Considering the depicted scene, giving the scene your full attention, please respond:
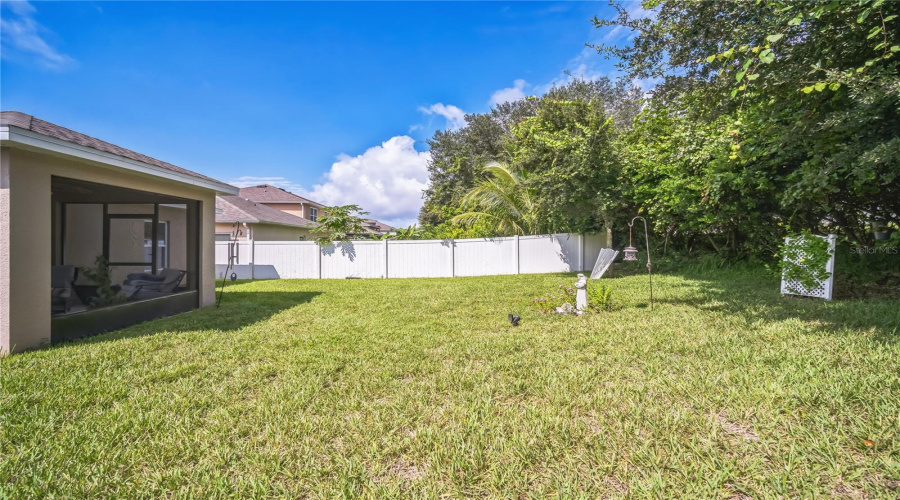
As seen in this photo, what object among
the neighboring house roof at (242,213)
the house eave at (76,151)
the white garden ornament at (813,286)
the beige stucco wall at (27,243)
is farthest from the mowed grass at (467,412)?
the neighboring house roof at (242,213)

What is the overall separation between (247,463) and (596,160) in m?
9.76

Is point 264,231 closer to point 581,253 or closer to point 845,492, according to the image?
point 581,253

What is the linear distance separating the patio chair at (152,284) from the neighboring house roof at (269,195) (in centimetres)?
1800

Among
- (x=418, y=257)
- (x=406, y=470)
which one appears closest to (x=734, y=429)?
(x=406, y=470)

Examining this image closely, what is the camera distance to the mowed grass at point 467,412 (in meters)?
1.80

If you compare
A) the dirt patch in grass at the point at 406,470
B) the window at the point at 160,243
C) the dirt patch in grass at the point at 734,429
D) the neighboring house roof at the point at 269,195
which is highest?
the neighboring house roof at the point at 269,195

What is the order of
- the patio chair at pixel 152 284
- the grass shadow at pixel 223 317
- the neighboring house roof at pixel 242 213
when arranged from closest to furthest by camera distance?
the grass shadow at pixel 223 317
the patio chair at pixel 152 284
the neighboring house roof at pixel 242 213

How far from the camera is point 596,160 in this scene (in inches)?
381

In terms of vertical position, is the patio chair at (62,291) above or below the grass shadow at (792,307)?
above

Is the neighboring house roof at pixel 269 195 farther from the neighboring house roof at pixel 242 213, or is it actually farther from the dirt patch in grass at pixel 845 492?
the dirt patch in grass at pixel 845 492

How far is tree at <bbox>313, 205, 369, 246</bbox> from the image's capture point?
1247cm

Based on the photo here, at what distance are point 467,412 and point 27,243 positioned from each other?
494 cm

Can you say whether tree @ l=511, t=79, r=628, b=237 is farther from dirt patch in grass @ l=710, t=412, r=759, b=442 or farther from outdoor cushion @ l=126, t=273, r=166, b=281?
outdoor cushion @ l=126, t=273, r=166, b=281

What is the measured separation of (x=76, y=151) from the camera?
13.2ft
